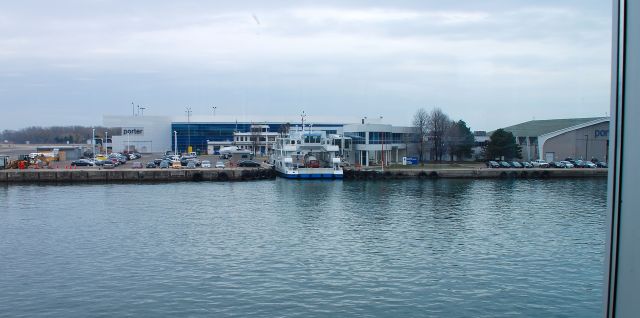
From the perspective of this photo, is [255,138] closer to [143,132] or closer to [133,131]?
[143,132]

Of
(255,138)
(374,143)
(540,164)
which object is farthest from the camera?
(255,138)

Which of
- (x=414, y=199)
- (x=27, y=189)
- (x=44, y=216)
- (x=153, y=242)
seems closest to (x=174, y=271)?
(x=153, y=242)

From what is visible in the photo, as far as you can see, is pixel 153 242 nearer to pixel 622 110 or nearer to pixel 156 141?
pixel 622 110

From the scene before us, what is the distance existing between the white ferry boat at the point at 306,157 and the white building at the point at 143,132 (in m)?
12.1

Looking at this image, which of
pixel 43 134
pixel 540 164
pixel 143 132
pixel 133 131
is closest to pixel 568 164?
pixel 540 164

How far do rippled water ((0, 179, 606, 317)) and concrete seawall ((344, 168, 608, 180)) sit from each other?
5.28m

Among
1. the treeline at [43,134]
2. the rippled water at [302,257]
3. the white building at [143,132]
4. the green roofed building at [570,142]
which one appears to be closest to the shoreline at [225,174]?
the green roofed building at [570,142]

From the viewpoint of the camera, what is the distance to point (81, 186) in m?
16.2

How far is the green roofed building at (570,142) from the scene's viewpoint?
2075cm

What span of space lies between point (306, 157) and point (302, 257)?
1402cm

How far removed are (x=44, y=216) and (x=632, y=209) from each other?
430 inches

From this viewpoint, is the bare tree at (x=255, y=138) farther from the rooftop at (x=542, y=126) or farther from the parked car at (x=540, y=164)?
the parked car at (x=540, y=164)

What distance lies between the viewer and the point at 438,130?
24000 millimetres

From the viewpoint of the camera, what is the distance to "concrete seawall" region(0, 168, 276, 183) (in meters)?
17.5
